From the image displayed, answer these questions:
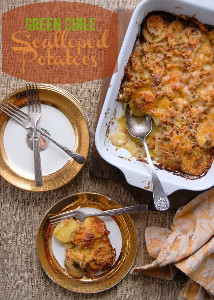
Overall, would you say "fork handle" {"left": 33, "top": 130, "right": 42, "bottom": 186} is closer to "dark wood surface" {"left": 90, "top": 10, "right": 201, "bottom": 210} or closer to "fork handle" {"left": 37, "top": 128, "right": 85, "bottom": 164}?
"fork handle" {"left": 37, "top": 128, "right": 85, "bottom": 164}

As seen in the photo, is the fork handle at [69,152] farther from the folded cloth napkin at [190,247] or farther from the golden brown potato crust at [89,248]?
the folded cloth napkin at [190,247]

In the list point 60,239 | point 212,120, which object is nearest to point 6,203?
point 60,239

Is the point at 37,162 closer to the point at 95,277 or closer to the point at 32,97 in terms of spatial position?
the point at 32,97

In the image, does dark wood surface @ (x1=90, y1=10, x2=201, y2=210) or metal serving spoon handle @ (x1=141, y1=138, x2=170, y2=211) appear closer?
metal serving spoon handle @ (x1=141, y1=138, x2=170, y2=211)

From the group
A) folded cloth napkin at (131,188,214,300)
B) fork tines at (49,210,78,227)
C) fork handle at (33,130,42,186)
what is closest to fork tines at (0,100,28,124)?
fork handle at (33,130,42,186)

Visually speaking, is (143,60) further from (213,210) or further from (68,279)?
(68,279)
